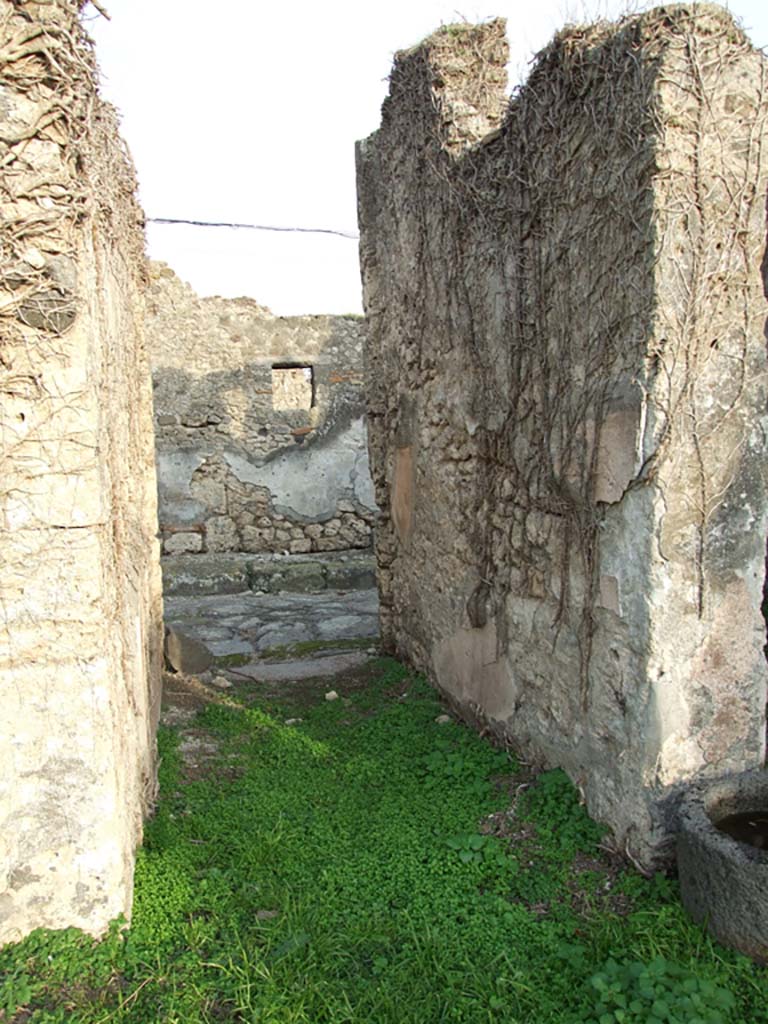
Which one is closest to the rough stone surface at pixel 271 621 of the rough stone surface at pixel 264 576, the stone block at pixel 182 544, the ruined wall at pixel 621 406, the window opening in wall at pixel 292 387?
the rough stone surface at pixel 264 576

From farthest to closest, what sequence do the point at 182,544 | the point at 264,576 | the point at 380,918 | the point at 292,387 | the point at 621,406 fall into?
the point at 292,387, the point at 182,544, the point at 264,576, the point at 621,406, the point at 380,918

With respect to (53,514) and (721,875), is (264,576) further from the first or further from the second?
(721,875)

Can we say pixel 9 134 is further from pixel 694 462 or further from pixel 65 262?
pixel 694 462

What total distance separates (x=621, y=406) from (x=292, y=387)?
8.46m

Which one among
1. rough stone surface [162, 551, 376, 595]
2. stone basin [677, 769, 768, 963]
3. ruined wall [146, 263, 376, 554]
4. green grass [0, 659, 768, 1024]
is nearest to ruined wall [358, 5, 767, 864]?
stone basin [677, 769, 768, 963]

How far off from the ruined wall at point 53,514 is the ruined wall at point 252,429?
292 inches

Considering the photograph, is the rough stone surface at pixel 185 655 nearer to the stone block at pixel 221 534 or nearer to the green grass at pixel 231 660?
the green grass at pixel 231 660

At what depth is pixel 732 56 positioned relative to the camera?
2619 mm

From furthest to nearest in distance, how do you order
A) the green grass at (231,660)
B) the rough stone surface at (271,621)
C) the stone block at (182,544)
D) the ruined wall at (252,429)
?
1. the stone block at (182,544)
2. the ruined wall at (252,429)
3. the rough stone surface at (271,621)
4. the green grass at (231,660)

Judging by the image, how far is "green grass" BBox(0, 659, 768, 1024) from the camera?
7.15 ft

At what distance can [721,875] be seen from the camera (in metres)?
2.35

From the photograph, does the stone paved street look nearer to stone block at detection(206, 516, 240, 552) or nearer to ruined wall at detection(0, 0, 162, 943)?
stone block at detection(206, 516, 240, 552)

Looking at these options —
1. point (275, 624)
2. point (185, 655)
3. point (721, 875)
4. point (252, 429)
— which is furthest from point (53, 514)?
point (252, 429)

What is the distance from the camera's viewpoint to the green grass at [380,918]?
2180 mm
